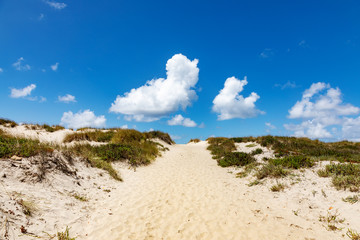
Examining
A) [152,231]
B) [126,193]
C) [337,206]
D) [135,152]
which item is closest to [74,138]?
[135,152]

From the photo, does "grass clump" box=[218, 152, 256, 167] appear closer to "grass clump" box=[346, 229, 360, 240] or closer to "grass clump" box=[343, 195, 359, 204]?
"grass clump" box=[343, 195, 359, 204]

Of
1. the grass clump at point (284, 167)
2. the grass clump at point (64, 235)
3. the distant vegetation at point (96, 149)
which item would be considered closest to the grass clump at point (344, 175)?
the grass clump at point (284, 167)

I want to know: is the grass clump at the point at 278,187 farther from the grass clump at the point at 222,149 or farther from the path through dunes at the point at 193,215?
the grass clump at the point at 222,149

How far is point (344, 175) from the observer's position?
7191 mm

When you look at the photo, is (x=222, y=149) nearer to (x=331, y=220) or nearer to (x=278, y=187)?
(x=278, y=187)

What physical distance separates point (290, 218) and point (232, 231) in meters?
2.08

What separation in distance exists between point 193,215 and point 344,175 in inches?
250

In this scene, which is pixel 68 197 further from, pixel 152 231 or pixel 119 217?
pixel 152 231

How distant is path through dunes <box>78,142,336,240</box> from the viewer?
4609 mm

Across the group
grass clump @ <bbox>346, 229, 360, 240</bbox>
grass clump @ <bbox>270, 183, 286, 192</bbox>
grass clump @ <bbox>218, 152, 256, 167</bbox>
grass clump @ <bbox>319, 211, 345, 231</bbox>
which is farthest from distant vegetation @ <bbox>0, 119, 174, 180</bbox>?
grass clump @ <bbox>346, 229, 360, 240</bbox>

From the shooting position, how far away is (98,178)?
811cm

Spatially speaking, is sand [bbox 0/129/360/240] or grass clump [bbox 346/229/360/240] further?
sand [bbox 0/129/360/240]

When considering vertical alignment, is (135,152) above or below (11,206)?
above

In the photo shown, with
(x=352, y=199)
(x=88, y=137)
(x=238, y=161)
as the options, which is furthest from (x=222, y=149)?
(x=352, y=199)
